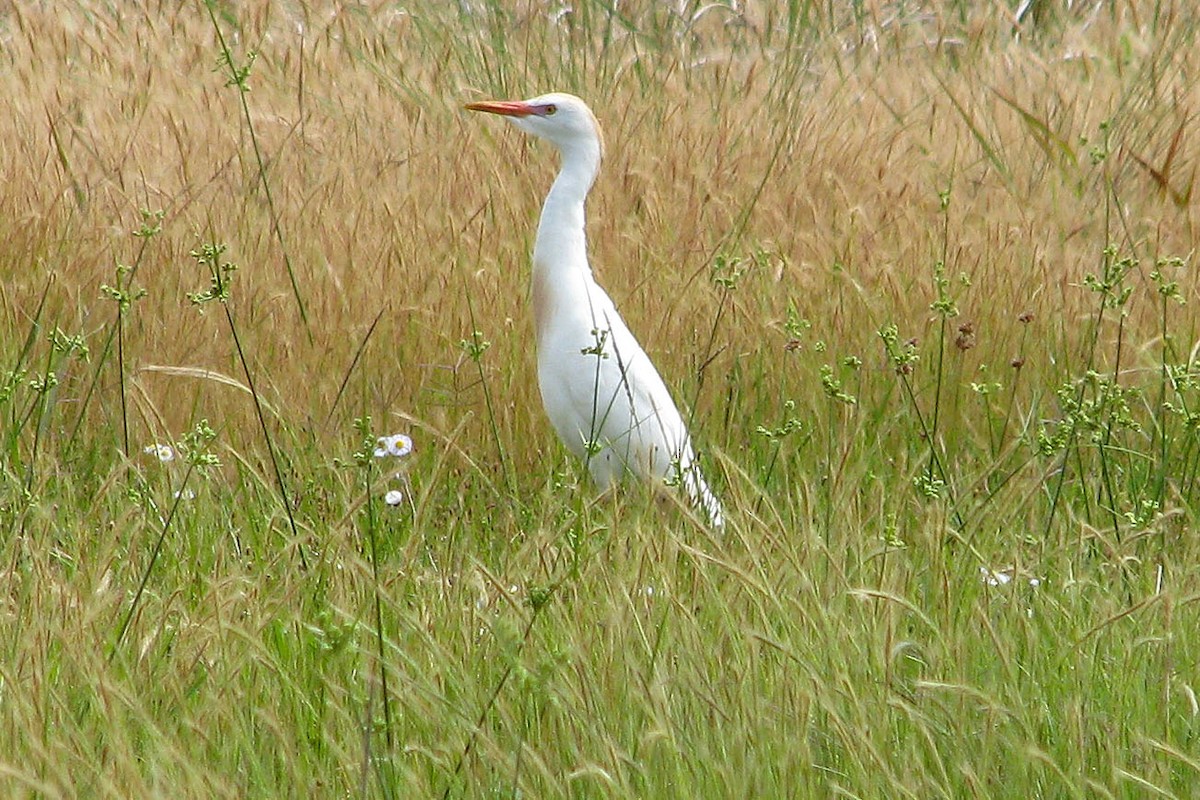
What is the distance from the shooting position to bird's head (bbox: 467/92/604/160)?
10.8 ft

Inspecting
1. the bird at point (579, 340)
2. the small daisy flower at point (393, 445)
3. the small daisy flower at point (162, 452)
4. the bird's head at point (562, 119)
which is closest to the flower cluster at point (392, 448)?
the small daisy flower at point (393, 445)

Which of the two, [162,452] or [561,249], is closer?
[162,452]

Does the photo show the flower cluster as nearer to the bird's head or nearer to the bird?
the bird

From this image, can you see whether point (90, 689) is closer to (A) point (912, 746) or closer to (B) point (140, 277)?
(A) point (912, 746)

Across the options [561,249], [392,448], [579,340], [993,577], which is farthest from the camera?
[561,249]

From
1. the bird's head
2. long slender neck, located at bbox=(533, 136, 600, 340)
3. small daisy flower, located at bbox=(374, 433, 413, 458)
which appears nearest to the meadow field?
small daisy flower, located at bbox=(374, 433, 413, 458)

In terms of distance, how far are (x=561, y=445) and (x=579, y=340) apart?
29cm

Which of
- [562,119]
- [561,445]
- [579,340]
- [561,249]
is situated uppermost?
[562,119]

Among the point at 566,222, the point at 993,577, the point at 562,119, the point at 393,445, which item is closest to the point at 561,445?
the point at 566,222

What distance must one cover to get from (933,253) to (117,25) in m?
2.73

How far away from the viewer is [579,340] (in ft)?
9.91

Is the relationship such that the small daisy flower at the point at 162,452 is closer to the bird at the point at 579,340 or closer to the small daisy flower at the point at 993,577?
the bird at the point at 579,340

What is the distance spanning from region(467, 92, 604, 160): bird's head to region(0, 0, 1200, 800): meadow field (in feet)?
1.07

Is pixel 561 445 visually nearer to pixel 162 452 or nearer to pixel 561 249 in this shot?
pixel 561 249
